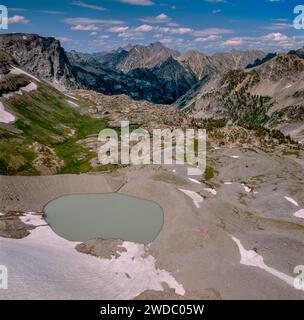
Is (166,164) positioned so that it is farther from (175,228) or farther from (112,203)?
(175,228)

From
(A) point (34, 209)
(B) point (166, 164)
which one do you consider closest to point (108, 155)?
(B) point (166, 164)

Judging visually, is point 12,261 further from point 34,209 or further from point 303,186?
point 303,186

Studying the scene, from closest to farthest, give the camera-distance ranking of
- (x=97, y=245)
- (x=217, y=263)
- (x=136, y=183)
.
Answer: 1. (x=217, y=263)
2. (x=97, y=245)
3. (x=136, y=183)

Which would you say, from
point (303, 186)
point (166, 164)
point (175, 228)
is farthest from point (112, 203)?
point (303, 186)

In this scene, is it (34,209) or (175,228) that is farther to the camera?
(34,209)

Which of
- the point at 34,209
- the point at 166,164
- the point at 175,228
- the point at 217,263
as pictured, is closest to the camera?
the point at 217,263
